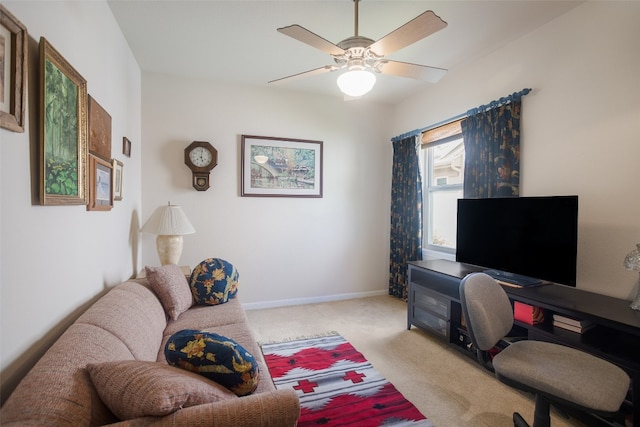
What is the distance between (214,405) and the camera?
95 centimetres

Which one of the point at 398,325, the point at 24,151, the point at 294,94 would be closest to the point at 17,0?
the point at 24,151

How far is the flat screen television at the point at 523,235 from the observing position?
201 centimetres

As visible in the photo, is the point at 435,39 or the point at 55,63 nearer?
the point at 55,63

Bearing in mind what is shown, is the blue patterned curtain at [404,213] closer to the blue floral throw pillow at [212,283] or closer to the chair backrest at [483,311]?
the chair backrest at [483,311]

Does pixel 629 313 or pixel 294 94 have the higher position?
pixel 294 94

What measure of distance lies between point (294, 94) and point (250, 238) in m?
1.84

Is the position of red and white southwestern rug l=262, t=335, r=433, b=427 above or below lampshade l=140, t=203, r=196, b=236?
below

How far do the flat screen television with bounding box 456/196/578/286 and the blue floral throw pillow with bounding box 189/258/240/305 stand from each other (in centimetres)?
204

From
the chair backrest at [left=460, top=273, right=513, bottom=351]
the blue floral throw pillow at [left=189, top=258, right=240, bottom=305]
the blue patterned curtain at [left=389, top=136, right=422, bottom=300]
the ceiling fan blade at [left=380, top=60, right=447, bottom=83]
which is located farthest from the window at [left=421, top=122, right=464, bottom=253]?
the blue floral throw pillow at [left=189, top=258, right=240, bottom=305]

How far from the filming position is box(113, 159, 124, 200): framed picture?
221 cm

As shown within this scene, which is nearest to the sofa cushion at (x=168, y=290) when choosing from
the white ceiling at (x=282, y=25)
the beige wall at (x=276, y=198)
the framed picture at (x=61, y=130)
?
the framed picture at (x=61, y=130)

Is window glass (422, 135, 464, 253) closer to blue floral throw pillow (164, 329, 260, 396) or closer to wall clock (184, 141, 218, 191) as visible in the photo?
wall clock (184, 141, 218, 191)

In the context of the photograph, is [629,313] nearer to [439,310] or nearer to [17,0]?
[439,310]

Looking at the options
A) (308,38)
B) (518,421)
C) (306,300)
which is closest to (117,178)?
(308,38)
